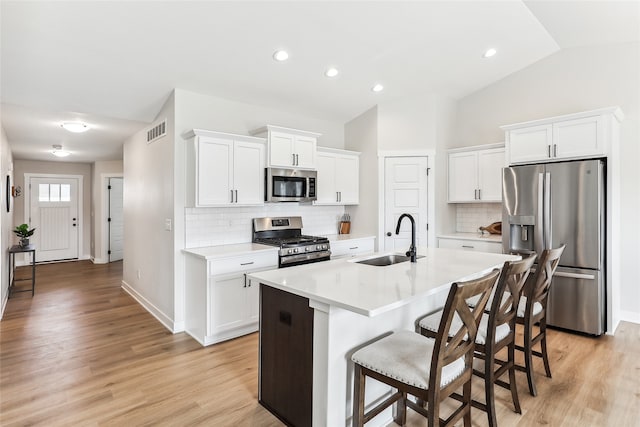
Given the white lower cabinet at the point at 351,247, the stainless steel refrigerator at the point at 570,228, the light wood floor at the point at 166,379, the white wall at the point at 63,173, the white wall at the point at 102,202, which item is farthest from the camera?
the white wall at the point at 102,202

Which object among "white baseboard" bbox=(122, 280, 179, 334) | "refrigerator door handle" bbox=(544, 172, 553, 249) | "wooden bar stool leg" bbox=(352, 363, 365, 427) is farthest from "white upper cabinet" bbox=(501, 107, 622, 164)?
"white baseboard" bbox=(122, 280, 179, 334)

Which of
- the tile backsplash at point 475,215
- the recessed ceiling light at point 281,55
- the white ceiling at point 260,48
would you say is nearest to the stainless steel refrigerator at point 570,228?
the tile backsplash at point 475,215

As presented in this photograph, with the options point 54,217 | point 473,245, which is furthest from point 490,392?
point 54,217

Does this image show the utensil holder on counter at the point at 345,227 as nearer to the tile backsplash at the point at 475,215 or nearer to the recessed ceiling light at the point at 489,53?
the tile backsplash at the point at 475,215

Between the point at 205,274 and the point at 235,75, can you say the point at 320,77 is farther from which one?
the point at 205,274

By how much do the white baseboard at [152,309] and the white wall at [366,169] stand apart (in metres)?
2.76

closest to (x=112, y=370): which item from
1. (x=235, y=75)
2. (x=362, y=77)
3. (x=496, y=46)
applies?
(x=235, y=75)

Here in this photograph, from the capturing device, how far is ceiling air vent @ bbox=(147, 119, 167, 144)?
4047 millimetres

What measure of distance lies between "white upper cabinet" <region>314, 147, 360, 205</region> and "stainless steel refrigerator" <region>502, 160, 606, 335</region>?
213cm

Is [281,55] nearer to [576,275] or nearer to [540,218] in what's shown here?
[540,218]

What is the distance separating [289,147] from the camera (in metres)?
4.29

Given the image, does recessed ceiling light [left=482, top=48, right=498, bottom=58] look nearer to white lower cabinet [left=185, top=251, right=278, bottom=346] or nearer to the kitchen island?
the kitchen island

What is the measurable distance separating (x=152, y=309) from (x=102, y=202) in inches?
192

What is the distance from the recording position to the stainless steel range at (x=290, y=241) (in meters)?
3.91
